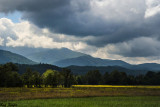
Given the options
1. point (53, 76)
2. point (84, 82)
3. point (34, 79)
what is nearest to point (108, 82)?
point (84, 82)

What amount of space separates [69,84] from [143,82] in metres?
68.7

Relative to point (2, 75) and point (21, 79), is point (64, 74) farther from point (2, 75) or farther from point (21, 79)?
point (2, 75)

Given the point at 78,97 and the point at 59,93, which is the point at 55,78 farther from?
the point at 78,97

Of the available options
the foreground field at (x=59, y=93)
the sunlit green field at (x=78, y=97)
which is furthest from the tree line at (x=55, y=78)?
the sunlit green field at (x=78, y=97)

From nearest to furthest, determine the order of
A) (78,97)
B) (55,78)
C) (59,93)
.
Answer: (78,97) → (59,93) → (55,78)

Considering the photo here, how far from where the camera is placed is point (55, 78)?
11856 centimetres

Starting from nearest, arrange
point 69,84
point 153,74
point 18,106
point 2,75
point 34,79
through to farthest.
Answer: point 18,106
point 2,75
point 34,79
point 69,84
point 153,74

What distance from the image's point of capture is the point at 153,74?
566 ft

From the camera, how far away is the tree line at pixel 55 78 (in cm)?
10675

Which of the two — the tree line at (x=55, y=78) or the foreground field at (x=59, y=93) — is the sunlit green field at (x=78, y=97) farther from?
the tree line at (x=55, y=78)

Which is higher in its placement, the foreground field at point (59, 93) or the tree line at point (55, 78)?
the tree line at point (55, 78)

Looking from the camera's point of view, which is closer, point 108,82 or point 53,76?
point 53,76

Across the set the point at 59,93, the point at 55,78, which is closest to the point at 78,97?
the point at 59,93

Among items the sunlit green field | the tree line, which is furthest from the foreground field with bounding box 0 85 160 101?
the tree line
